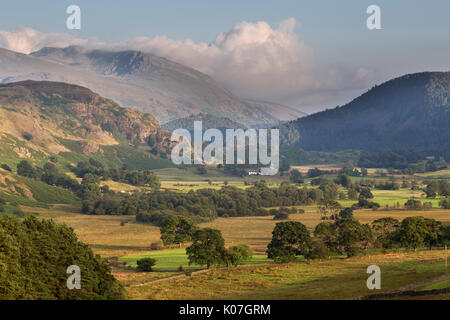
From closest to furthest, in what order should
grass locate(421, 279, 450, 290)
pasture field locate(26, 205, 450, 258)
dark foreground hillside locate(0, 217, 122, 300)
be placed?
dark foreground hillside locate(0, 217, 122, 300) < grass locate(421, 279, 450, 290) < pasture field locate(26, 205, 450, 258)

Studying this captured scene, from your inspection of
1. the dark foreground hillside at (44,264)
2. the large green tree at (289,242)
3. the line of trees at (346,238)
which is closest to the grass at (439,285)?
the dark foreground hillside at (44,264)

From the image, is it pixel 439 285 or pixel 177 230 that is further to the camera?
pixel 177 230

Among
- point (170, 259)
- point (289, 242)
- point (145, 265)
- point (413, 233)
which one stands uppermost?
point (413, 233)

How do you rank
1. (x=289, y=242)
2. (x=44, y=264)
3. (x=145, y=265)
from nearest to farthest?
(x=44, y=264), (x=145, y=265), (x=289, y=242)

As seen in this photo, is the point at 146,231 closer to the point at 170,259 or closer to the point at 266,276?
the point at 170,259

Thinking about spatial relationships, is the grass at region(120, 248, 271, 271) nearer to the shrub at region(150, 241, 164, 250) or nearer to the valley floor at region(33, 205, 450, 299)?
the valley floor at region(33, 205, 450, 299)

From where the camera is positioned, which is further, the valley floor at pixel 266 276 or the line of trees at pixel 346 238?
the line of trees at pixel 346 238

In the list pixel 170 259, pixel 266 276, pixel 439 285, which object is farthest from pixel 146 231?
pixel 439 285

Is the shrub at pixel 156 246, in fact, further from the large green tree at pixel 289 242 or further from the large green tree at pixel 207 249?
the large green tree at pixel 289 242

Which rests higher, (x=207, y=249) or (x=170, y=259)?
(x=207, y=249)

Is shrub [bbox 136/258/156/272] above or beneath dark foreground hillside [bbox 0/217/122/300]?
beneath

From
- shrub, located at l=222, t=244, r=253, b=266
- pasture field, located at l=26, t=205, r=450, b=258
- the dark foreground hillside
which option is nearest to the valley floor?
pasture field, located at l=26, t=205, r=450, b=258

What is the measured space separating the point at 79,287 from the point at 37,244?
9316 millimetres
